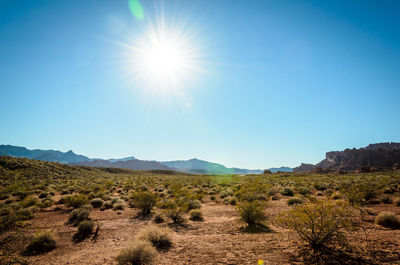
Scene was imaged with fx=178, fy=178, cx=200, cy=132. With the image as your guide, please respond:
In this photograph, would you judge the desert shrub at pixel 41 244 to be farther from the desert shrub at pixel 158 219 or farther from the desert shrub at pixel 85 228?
the desert shrub at pixel 158 219

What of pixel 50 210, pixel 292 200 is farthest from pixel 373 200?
pixel 50 210

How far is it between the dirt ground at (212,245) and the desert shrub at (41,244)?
33cm

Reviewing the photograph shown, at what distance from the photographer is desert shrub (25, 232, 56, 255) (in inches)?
292

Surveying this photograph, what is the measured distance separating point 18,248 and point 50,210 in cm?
880

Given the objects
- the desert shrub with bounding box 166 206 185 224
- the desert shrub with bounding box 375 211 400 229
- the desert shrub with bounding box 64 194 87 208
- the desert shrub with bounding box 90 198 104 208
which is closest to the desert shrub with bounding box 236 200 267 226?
the desert shrub with bounding box 166 206 185 224

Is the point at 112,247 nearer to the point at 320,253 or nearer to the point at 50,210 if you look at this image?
the point at 320,253

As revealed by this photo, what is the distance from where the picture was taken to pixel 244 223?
33.2 ft

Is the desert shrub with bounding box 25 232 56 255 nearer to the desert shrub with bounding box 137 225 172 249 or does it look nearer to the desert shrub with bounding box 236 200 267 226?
the desert shrub with bounding box 137 225 172 249

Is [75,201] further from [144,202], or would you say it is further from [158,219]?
[158,219]

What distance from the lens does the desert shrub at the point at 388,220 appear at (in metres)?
8.45

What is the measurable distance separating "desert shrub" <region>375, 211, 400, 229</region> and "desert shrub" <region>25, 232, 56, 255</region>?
598 inches

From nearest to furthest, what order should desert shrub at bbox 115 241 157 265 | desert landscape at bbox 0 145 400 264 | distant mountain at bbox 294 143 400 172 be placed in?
desert shrub at bbox 115 241 157 265
desert landscape at bbox 0 145 400 264
distant mountain at bbox 294 143 400 172

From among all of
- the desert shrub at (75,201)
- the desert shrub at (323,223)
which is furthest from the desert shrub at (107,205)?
the desert shrub at (323,223)

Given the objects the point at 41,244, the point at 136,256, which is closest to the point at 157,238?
the point at 136,256
